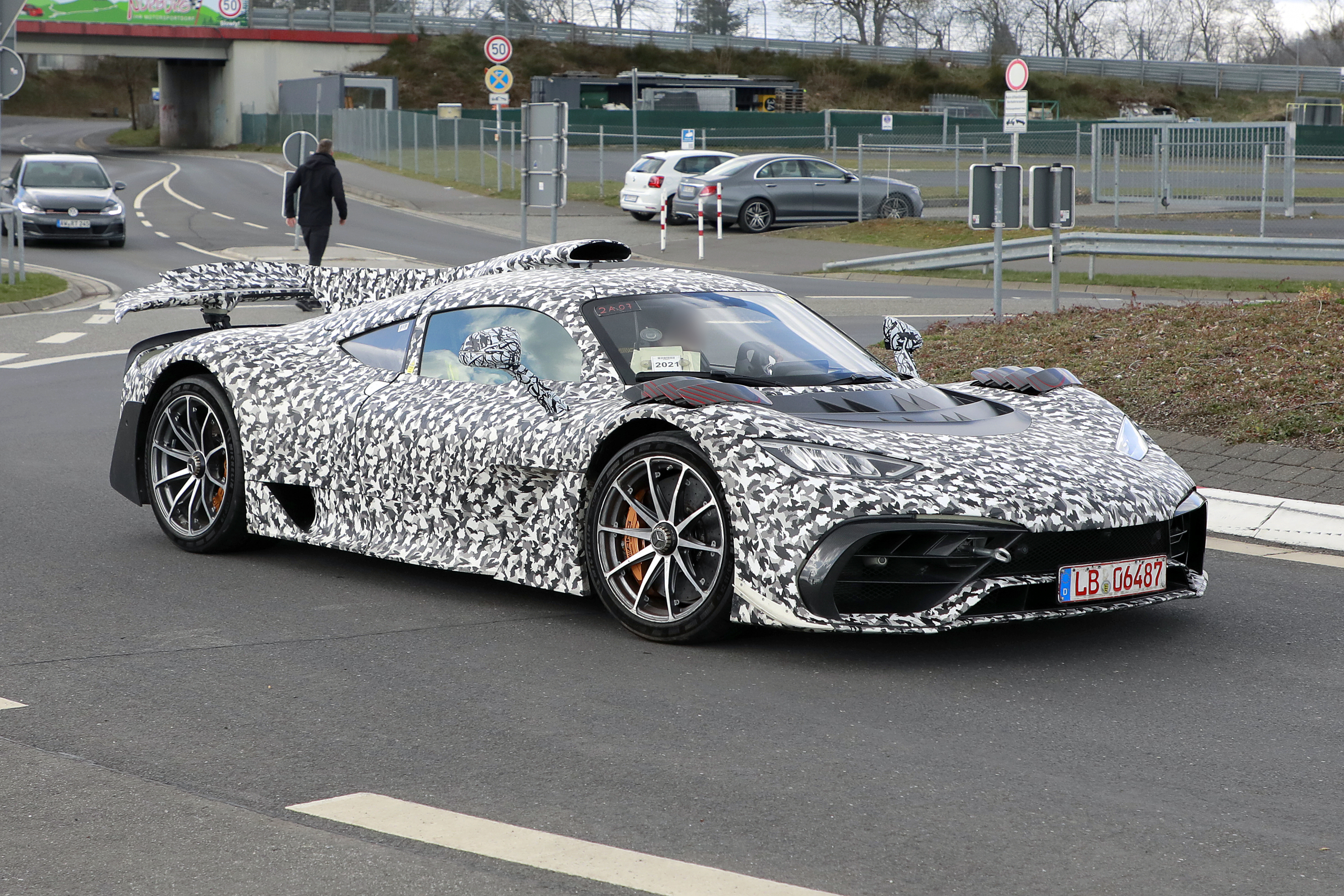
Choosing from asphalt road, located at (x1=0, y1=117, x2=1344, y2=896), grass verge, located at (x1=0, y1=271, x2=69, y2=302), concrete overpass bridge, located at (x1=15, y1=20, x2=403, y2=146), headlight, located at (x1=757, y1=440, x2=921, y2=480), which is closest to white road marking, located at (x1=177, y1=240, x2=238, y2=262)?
grass verge, located at (x1=0, y1=271, x2=69, y2=302)

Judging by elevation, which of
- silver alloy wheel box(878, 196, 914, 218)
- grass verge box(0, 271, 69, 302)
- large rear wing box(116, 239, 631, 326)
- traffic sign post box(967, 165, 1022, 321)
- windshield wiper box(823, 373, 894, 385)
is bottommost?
grass verge box(0, 271, 69, 302)

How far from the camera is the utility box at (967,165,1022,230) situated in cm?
1464

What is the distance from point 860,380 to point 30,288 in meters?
18.0

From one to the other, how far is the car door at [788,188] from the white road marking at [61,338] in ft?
60.1

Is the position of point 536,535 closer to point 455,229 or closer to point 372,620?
point 372,620

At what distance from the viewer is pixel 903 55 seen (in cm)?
9300

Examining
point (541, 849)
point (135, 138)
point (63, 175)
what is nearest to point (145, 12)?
point (135, 138)

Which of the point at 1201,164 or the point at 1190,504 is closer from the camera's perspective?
the point at 1190,504

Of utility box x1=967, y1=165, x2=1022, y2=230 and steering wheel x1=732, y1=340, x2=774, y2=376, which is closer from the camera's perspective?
steering wheel x1=732, y1=340, x2=774, y2=376

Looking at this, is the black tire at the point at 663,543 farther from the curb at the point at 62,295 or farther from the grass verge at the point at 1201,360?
the curb at the point at 62,295

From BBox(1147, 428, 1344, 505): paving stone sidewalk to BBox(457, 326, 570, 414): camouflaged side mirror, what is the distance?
4167 millimetres

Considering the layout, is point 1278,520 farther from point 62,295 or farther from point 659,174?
point 659,174

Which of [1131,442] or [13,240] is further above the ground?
[13,240]

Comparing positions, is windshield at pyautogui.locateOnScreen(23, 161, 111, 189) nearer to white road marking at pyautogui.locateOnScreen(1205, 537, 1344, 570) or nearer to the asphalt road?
the asphalt road
